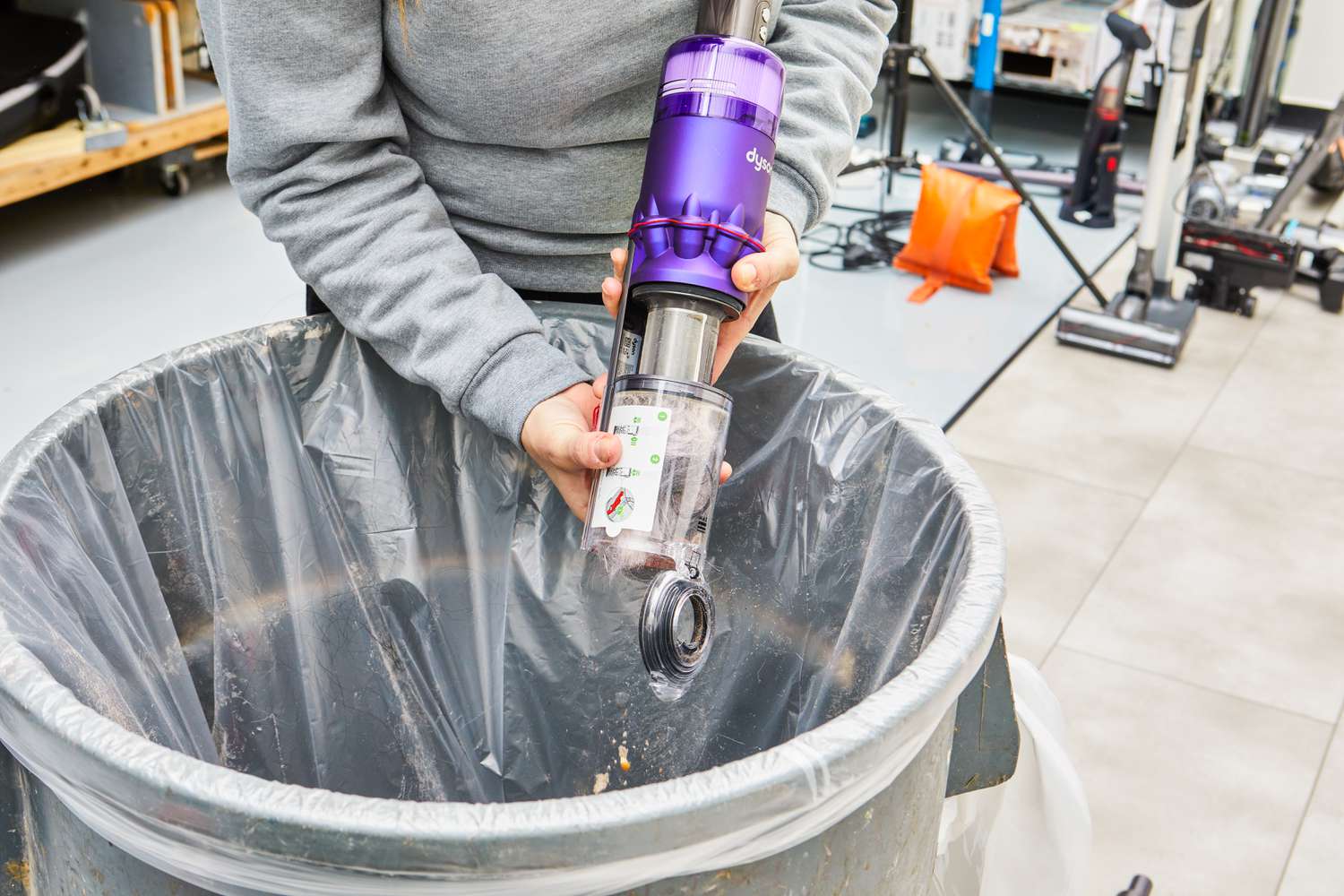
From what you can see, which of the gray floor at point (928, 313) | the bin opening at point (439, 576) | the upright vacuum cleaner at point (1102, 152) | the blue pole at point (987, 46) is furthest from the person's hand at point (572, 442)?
the blue pole at point (987, 46)

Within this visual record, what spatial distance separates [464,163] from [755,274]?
0.71 feet

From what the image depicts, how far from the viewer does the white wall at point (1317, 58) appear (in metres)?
3.32

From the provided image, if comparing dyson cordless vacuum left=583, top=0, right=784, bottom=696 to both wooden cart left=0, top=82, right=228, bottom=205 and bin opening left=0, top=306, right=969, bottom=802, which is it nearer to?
bin opening left=0, top=306, right=969, bottom=802

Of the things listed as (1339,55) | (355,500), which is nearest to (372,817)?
(355,500)

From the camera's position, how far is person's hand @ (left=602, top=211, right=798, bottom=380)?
0.60 meters

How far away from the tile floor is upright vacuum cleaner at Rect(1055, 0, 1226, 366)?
4 cm

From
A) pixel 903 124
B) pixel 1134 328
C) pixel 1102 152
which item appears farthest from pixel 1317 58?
pixel 1134 328

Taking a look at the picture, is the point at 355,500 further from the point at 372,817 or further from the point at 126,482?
the point at 372,817

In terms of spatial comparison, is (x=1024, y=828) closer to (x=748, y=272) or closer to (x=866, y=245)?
(x=748, y=272)

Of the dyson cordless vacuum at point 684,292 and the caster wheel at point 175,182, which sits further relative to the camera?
the caster wheel at point 175,182

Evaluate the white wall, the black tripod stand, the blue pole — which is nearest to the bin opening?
the black tripod stand

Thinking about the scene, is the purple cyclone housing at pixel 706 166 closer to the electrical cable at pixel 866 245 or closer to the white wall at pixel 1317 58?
the electrical cable at pixel 866 245

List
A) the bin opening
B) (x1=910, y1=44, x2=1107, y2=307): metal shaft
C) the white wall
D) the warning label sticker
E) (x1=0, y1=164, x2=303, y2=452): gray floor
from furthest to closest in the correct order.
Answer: the white wall → (x1=910, y1=44, x2=1107, y2=307): metal shaft → (x1=0, y1=164, x2=303, y2=452): gray floor → the bin opening → the warning label sticker

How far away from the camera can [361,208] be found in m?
0.67
